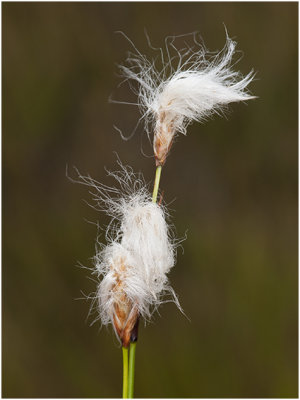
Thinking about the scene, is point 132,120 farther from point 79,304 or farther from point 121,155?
point 79,304

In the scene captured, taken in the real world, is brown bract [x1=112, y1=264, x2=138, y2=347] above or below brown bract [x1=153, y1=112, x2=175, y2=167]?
below

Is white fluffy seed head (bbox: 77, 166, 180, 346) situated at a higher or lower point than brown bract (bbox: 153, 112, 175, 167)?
lower

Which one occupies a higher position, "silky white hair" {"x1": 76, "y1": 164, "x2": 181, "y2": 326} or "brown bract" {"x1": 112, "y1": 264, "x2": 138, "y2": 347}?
"silky white hair" {"x1": 76, "y1": 164, "x2": 181, "y2": 326}

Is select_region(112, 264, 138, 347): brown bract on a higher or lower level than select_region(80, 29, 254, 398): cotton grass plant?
lower

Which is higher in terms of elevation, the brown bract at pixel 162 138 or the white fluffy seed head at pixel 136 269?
the brown bract at pixel 162 138

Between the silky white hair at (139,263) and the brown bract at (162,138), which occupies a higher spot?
the brown bract at (162,138)

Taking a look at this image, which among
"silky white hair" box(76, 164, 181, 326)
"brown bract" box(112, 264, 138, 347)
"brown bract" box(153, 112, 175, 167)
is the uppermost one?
"brown bract" box(153, 112, 175, 167)

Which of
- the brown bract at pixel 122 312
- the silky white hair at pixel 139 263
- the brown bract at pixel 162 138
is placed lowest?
the brown bract at pixel 122 312

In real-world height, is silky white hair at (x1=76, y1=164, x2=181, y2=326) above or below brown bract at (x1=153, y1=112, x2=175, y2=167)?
below

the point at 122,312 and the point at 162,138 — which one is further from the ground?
the point at 162,138

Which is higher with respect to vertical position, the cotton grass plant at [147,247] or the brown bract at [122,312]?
the cotton grass plant at [147,247]

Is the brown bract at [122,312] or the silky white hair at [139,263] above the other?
the silky white hair at [139,263]

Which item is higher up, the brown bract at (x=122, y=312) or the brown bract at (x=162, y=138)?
the brown bract at (x=162, y=138)
